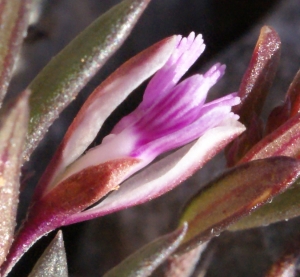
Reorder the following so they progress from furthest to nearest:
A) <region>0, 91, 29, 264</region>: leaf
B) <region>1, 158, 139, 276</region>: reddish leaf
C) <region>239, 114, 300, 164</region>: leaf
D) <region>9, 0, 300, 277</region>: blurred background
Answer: <region>9, 0, 300, 277</region>: blurred background < <region>239, 114, 300, 164</region>: leaf < <region>1, 158, 139, 276</region>: reddish leaf < <region>0, 91, 29, 264</region>: leaf

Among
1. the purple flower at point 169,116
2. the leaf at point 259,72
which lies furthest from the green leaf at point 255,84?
the purple flower at point 169,116

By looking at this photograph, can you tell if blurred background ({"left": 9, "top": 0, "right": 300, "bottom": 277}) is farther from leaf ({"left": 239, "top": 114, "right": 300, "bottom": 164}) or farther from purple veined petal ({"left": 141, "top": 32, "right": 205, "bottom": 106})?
purple veined petal ({"left": 141, "top": 32, "right": 205, "bottom": 106})

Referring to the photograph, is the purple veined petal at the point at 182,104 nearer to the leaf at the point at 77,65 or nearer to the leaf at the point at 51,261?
the leaf at the point at 77,65

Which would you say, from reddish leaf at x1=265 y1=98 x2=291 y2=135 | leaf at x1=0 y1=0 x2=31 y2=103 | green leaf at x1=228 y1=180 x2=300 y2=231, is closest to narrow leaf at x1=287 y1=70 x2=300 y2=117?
reddish leaf at x1=265 y1=98 x2=291 y2=135

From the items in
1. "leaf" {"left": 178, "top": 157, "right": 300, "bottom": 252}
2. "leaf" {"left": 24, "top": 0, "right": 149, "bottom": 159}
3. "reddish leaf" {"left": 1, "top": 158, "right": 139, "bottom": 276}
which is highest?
"leaf" {"left": 24, "top": 0, "right": 149, "bottom": 159}

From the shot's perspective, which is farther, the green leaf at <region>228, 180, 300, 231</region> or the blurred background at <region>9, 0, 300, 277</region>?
the blurred background at <region>9, 0, 300, 277</region>

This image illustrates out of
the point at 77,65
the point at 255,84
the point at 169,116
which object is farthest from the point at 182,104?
the point at 255,84
